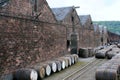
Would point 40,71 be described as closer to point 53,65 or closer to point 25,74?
point 25,74

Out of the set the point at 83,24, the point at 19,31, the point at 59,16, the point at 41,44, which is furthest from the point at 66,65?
the point at 83,24

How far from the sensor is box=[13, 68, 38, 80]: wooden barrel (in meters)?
11.5

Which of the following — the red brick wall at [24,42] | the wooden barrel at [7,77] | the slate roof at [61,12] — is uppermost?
the slate roof at [61,12]

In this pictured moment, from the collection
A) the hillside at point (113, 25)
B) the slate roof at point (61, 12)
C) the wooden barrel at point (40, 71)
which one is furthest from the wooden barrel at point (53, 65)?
the hillside at point (113, 25)

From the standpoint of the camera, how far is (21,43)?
1298 centimetres

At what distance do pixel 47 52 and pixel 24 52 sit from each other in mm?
3815

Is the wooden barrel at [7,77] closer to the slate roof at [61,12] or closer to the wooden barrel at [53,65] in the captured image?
the wooden barrel at [53,65]

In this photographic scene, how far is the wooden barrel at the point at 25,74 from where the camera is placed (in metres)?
11.5

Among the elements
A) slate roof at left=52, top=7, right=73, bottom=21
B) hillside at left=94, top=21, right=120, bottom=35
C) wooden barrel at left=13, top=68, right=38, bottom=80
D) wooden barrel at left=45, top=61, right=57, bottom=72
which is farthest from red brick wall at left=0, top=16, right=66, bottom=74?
hillside at left=94, top=21, right=120, bottom=35

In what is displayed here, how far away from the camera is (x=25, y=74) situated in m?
11.5

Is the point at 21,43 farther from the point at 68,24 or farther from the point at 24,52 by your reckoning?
the point at 68,24

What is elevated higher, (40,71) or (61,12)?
(61,12)

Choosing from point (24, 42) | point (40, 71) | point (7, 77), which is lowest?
point (7, 77)

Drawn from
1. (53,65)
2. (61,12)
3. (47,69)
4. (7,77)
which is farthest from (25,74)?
(61,12)
